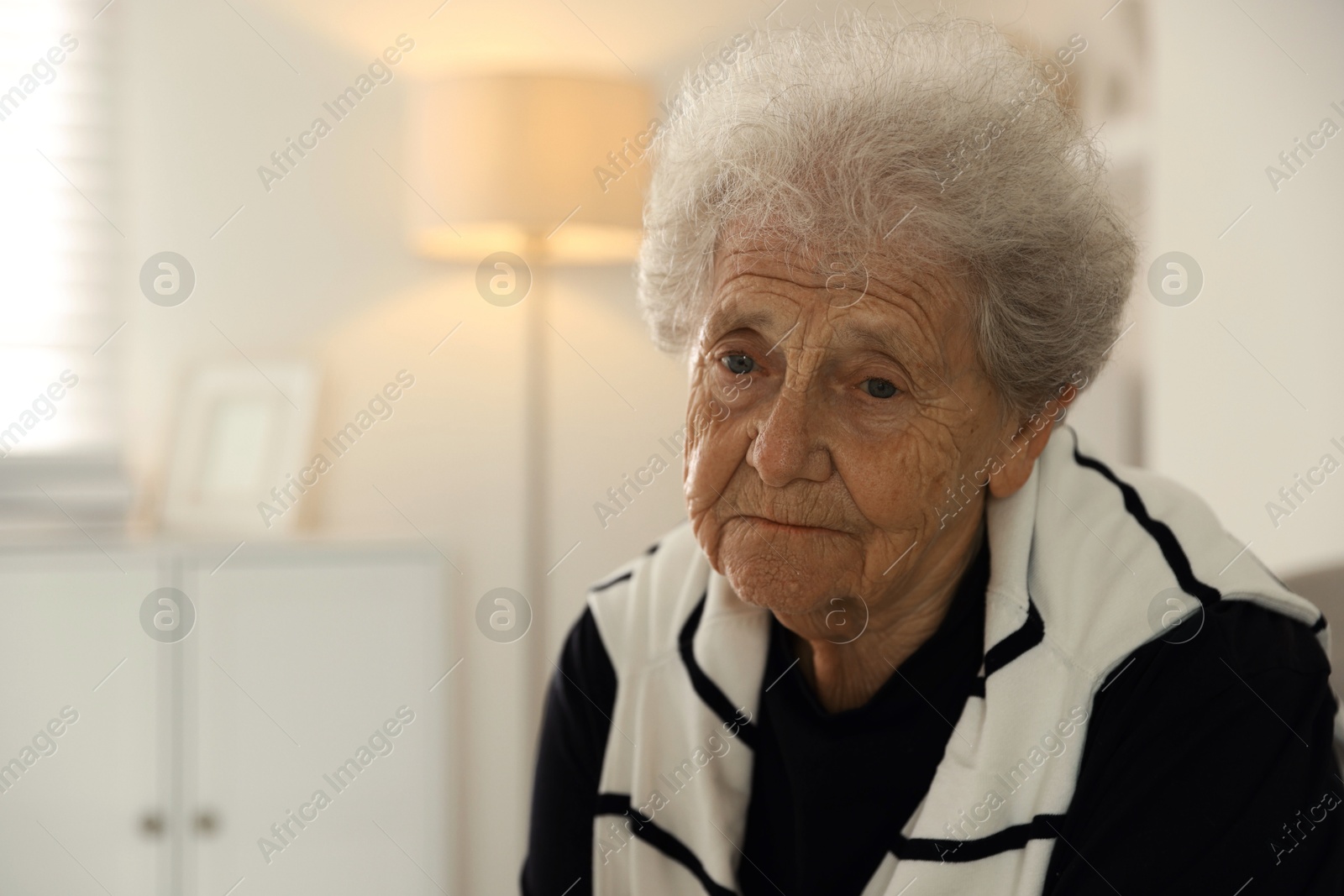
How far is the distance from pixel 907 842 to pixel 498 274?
1.70m

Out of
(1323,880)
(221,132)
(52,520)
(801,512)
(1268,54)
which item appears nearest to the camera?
(1323,880)

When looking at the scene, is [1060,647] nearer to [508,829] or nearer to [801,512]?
[801,512]

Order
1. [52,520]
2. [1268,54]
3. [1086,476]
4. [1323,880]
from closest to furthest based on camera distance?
[1323,880] < [1086,476] < [1268,54] < [52,520]

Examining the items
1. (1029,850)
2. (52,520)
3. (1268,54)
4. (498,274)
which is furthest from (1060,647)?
(52,520)

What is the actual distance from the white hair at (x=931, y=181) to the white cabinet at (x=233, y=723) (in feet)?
4.14

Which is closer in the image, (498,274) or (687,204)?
(687,204)

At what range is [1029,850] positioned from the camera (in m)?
0.86

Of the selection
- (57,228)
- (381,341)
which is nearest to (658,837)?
(381,341)

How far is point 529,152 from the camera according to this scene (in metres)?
1.98

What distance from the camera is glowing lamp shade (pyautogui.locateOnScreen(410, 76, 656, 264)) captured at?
197cm

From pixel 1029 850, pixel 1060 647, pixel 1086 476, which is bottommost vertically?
pixel 1029 850

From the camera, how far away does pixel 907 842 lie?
0.92 m

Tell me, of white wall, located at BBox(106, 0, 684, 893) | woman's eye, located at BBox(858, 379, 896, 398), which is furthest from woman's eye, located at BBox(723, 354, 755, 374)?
white wall, located at BBox(106, 0, 684, 893)

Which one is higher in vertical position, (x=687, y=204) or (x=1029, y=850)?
(x=687, y=204)
